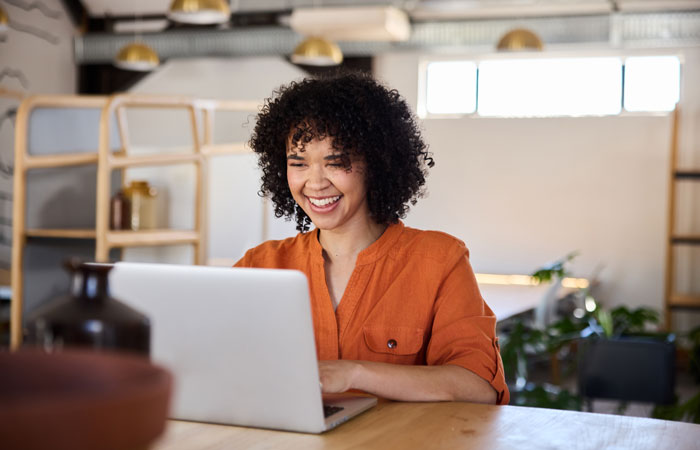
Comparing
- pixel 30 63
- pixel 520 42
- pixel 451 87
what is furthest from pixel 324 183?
pixel 30 63

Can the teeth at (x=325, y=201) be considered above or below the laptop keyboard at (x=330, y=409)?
above

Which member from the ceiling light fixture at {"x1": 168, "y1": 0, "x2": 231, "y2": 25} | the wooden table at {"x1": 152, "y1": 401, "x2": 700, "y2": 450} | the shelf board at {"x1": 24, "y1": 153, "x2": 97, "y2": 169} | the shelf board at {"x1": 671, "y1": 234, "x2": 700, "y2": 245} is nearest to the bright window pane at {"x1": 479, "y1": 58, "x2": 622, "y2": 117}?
the shelf board at {"x1": 671, "y1": 234, "x2": 700, "y2": 245}

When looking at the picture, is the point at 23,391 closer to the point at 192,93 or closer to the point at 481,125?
the point at 481,125

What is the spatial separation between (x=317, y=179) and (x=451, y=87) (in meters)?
6.53

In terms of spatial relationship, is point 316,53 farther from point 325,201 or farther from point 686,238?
point 325,201

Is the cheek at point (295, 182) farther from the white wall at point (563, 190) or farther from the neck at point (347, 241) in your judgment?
the white wall at point (563, 190)

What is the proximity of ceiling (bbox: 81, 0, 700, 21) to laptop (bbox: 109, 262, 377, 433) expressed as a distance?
572 cm

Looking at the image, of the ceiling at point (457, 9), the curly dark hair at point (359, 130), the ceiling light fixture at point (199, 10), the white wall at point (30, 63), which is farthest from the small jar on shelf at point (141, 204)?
the white wall at point (30, 63)

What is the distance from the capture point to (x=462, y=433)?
49.8 inches

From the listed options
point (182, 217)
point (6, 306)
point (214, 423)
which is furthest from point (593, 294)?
point (214, 423)

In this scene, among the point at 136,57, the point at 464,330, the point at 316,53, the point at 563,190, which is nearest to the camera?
the point at 464,330

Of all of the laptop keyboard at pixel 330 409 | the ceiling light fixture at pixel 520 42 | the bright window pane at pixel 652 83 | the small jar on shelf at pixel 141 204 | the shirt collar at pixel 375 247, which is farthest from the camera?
the bright window pane at pixel 652 83

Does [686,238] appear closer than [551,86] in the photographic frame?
Yes

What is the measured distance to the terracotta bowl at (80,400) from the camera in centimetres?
43
